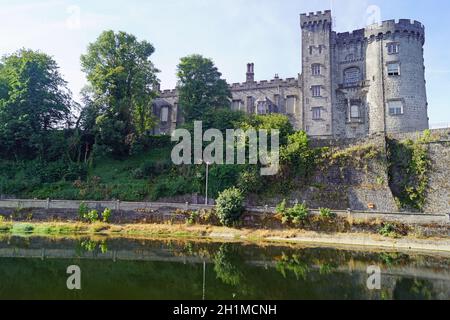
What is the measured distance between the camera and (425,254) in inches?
913

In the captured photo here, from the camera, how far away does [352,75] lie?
45.1 meters

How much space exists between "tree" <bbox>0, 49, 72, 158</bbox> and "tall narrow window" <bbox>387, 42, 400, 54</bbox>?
36734 millimetres

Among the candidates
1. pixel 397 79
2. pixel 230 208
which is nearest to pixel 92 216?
pixel 230 208

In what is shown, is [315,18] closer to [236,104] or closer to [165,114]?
[236,104]

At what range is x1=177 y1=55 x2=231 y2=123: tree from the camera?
145ft

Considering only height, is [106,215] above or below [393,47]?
below

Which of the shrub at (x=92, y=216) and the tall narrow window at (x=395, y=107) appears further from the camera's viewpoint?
the tall narrow window at (x=395, y=107)

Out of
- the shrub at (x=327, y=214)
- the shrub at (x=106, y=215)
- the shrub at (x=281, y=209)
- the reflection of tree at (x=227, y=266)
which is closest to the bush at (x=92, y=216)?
the shrub at (x=106, y=215)

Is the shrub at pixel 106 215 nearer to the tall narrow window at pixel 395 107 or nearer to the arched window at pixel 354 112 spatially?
the arched window at pixel 354 112

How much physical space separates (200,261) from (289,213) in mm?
10747

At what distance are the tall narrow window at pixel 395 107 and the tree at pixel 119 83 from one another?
26.2 meters

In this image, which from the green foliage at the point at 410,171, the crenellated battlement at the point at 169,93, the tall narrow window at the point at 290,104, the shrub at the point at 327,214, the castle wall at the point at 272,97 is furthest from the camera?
the crenellated battlement at the point at 169,93

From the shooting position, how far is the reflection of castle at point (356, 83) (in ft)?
136

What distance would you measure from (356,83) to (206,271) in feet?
111
